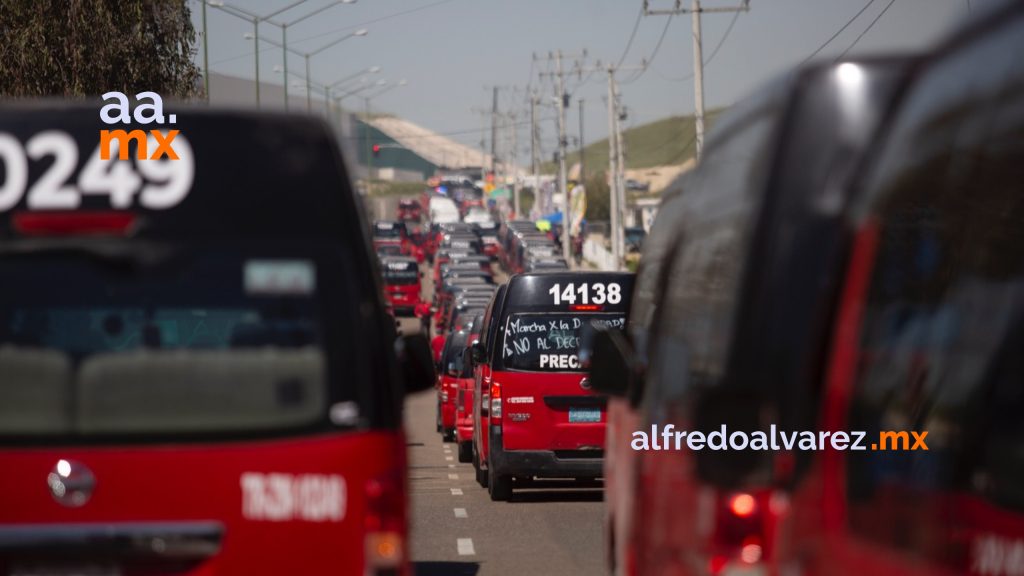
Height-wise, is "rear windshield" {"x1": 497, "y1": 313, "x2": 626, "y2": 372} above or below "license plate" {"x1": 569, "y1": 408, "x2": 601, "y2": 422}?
above

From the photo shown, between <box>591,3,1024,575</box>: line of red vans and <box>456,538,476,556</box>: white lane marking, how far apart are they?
23.5 ft

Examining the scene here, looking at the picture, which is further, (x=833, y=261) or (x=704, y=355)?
(x=704, y=355)

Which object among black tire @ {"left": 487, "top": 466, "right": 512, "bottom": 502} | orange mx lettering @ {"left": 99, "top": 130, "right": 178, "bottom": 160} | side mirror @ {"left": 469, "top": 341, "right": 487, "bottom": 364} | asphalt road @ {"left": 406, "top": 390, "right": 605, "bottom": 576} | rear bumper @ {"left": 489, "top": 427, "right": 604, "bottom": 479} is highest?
orange mx lettering @ {"left": 99, "top": 130, "right": 178, "bottom": 160}

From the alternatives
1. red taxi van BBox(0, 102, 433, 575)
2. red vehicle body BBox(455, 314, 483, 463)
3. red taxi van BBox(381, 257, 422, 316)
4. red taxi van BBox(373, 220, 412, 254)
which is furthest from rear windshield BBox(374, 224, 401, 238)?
red taxi van BBox(0, 102, 433, 575)

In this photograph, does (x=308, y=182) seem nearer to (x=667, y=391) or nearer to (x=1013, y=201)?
(x=667, y=391)

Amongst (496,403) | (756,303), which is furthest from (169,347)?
(496,403)

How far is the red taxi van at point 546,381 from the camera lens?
1650cm

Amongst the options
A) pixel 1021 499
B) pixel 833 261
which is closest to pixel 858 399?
pixel 833 261

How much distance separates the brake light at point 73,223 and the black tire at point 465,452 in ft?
57.0

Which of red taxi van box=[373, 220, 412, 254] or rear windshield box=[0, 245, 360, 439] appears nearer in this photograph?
rear windshield box=[0, 245, 360, 439]

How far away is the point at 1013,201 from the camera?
4.16 metres

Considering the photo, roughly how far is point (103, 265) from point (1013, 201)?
281cm

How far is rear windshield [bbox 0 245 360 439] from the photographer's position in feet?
18.2

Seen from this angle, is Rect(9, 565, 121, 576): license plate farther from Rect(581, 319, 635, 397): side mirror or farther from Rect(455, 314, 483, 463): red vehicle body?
Rect(455, 314, 483, 463): red vehicle body
